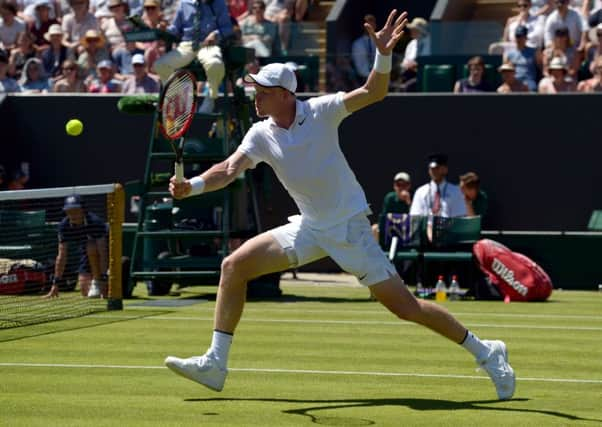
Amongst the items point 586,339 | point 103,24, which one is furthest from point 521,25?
point 586,339

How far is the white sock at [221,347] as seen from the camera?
7.40 m

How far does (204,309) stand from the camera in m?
13.2

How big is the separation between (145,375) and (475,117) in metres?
10.8

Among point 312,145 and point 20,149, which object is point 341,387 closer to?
point 312,145

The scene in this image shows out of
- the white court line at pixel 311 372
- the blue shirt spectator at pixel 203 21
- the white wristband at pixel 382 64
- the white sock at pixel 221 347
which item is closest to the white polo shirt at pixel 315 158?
Result: the white wristband at pixel 382 64

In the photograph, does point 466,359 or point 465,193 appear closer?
point 466,359

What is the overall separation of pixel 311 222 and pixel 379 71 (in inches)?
36.8

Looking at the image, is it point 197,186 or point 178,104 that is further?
point 178,104

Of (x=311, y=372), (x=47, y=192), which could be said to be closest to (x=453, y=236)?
(x=47, y=192)

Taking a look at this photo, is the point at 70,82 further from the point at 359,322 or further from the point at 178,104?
the point at 178,104

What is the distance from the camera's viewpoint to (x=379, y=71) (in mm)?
7301

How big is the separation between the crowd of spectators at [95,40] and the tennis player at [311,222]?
466 inches

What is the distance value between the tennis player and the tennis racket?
371 millimetres

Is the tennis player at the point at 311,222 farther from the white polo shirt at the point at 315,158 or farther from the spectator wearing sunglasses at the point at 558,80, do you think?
the spectator wearing sunglasses at the point at 558,80
